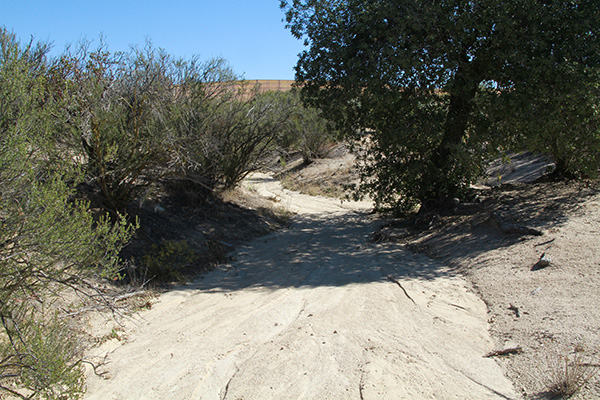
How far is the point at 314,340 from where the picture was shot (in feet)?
15.8

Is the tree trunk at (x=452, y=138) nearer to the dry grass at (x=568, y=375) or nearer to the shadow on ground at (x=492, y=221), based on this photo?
the shadow on ground at (x=492, y=221)

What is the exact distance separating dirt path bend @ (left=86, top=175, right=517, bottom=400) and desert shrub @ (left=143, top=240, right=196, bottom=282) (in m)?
0.52

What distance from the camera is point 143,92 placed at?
8.64 metres

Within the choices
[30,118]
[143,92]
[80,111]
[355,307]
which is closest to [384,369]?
[355,307]

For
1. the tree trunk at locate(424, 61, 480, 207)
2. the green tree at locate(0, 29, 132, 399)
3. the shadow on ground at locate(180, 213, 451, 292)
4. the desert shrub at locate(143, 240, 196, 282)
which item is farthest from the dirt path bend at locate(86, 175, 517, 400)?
the tree trunk at locate(424, 61, 480, 207)

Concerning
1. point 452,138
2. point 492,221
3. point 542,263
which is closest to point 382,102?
point 452,138

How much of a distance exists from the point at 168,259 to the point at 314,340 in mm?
4056

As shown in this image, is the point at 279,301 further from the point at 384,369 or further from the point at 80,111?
the point at 80,111

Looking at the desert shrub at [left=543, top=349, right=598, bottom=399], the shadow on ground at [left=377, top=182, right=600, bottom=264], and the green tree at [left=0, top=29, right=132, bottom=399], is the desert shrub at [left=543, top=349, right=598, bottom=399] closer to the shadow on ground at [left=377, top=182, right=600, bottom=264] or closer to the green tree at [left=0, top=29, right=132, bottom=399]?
the shadow on ground at [left=377, top=182, right=600, bottom=264]

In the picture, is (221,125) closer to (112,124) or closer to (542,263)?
(112,124)

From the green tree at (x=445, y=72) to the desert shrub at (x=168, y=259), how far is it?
443cm

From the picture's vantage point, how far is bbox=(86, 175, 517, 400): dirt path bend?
3977 mm

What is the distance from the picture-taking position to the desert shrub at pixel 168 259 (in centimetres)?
743

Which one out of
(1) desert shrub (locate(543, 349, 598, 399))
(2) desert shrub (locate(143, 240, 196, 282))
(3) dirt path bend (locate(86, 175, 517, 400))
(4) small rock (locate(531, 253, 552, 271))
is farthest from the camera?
(2) desert shrub (locate(143, 240, 196, 282))
